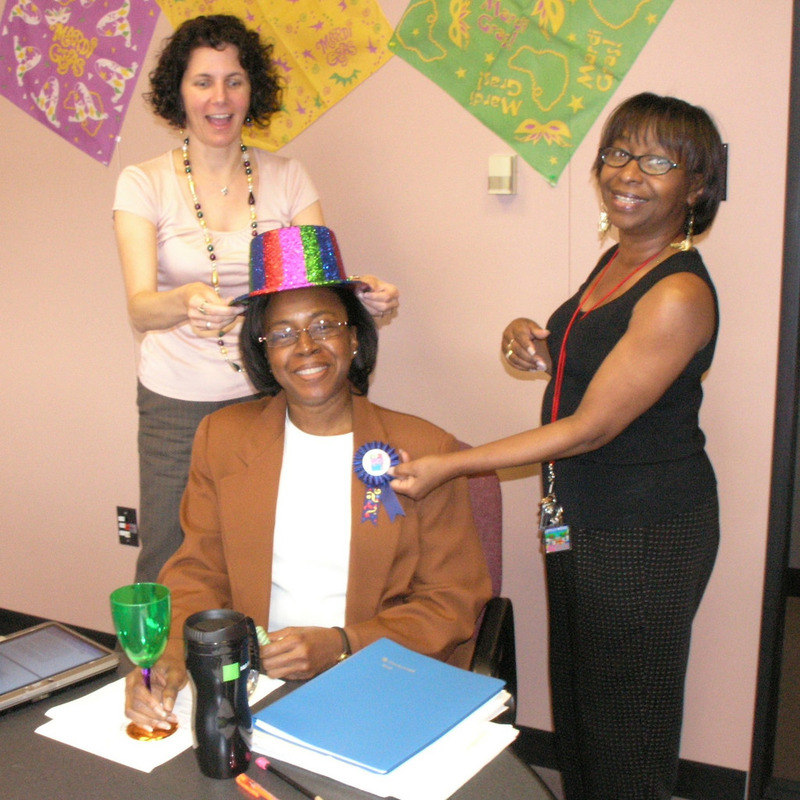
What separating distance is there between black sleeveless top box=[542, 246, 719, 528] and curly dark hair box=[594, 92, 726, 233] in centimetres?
14

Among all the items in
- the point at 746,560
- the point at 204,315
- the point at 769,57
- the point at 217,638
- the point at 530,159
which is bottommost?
the point at 746,560

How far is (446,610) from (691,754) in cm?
135

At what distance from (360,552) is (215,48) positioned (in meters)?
1.35

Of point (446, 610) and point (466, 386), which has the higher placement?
point (466, 386)

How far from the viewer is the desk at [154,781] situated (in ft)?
3.77

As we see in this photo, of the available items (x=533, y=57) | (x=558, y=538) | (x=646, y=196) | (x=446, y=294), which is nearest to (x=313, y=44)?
(x=533, y=57)

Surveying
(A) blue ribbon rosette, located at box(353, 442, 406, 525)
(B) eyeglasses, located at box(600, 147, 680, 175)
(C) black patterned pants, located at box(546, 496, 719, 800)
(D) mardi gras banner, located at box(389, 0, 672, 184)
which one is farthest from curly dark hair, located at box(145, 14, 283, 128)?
(C) black patterned pants, located at box(546, 496, 719, 800)

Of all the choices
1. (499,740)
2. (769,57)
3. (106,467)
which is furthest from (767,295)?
(106,467)

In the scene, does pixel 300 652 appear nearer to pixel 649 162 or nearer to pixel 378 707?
pixel 378 707

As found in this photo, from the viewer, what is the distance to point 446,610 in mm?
1748

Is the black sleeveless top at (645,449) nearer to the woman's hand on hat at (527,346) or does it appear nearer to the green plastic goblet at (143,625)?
the woman's hand on hat at (527,346)

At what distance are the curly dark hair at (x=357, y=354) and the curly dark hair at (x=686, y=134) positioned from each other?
0.66 meters

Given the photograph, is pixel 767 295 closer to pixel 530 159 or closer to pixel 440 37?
pixel 530 159

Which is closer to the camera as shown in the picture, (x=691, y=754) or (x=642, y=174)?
(x=642, y=174)
